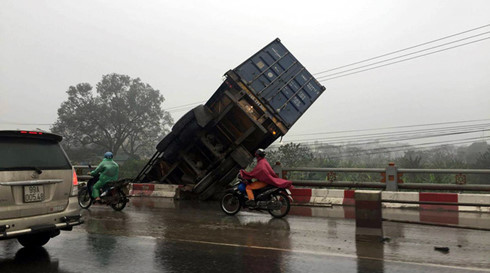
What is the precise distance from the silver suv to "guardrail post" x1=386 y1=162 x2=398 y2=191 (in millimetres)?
8604

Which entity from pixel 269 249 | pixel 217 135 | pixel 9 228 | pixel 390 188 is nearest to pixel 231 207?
pixel 217 135

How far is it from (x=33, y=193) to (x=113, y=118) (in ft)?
184

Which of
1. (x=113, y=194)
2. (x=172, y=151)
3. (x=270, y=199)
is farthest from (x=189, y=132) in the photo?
(x=270, y=199)

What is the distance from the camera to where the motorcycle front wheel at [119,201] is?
10109 mm

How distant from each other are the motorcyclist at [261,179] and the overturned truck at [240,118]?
2.16 metres

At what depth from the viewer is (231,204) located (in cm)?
943

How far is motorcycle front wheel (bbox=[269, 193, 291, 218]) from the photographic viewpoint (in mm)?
8836

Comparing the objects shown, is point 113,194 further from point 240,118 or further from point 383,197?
point 383,197

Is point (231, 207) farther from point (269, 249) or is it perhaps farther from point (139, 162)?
point (139, 162)

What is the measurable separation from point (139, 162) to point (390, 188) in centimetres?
1979

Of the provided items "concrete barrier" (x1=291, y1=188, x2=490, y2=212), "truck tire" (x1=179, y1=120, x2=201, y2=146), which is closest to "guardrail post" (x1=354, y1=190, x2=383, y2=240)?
"concrete barrier" (x1=291, y1=188, x2=490, y2=212)

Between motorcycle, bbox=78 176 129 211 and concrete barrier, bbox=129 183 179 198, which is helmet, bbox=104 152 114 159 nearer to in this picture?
motorcycle, bbox=78 176 129 211

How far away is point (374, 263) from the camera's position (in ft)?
15.6

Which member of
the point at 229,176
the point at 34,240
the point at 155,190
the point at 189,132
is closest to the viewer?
the point at 34,240
